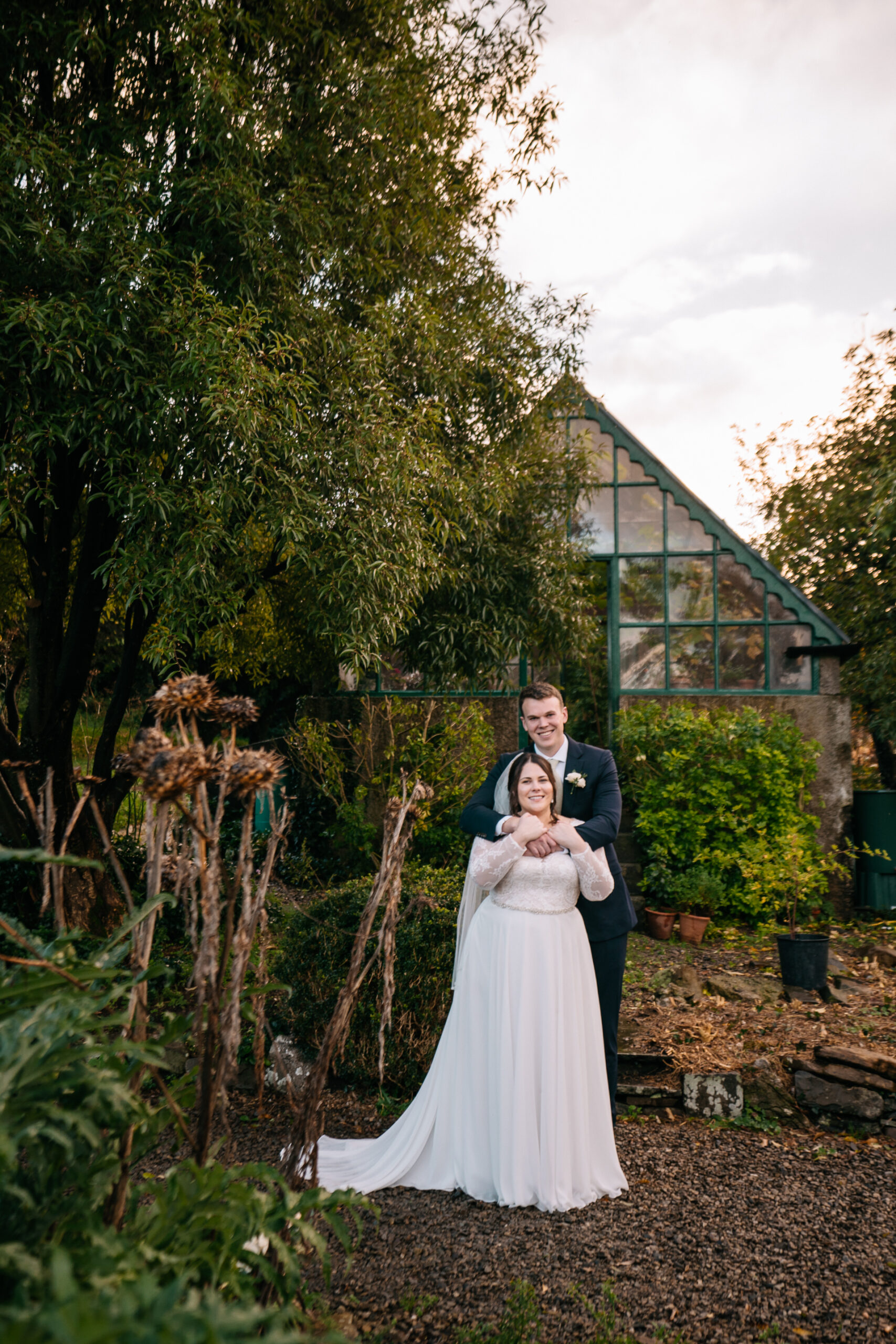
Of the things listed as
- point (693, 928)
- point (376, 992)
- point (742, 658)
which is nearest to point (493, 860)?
point (376, 992)

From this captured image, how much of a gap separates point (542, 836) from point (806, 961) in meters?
3.87

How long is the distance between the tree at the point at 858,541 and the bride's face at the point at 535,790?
7894 millimetres

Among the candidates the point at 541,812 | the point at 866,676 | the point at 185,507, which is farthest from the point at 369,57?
the point at 866,676

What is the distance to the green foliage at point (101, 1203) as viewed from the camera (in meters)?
1.03

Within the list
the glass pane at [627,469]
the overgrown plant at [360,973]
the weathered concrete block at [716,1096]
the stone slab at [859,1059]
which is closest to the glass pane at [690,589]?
the glass pane at [627,469]

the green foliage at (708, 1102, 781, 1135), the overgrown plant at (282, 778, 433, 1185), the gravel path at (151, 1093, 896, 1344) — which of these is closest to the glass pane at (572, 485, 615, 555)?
the green foliage at (708, 1102, 781, 1135)

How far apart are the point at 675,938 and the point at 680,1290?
223 inches

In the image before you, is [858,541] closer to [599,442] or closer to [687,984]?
[599,442]

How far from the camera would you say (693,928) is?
7980mm

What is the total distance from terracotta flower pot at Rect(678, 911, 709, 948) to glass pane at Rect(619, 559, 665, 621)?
3.55 m

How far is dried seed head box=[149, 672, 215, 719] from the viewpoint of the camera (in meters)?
1.67

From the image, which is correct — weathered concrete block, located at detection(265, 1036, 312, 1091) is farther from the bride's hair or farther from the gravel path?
the bride's hair

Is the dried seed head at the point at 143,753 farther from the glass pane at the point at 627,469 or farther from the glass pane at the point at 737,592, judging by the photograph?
the glass pane at the point at 627,469

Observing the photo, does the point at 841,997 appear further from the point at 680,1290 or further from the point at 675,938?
the point at 680,1290
